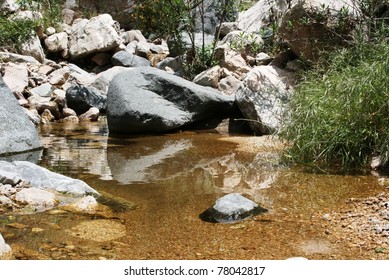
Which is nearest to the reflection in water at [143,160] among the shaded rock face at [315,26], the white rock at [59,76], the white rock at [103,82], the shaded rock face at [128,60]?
the shaded rock face at [315,26]

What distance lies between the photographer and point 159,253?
3273 mm

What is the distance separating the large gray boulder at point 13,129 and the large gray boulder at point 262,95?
117 inches

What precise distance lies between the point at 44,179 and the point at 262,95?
Answer: 13.3ft

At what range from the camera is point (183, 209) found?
425cm

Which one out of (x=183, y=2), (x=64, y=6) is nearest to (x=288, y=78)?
(x=183, y=2)

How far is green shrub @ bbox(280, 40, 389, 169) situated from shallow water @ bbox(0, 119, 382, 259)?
0.33 m

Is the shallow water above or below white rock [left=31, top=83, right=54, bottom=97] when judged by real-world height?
below

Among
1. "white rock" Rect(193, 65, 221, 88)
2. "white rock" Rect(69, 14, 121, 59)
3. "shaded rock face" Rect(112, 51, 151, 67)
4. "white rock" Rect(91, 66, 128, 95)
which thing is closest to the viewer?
"white rock" Rect(193, 65, 221, 88)

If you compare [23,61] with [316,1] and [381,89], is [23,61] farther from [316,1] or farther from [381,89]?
[381,89]

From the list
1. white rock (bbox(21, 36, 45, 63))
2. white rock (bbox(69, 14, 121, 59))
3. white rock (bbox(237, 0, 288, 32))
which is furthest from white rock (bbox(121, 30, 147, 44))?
white rock (bbox(237, 0, 288, 32))

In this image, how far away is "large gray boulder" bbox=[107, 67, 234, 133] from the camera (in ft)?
26.9

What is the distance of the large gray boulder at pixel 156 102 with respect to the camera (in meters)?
8.20

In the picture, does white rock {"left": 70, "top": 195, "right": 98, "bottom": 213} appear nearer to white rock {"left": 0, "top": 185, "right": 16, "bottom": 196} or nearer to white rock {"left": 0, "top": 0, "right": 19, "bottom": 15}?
white rock {"left": 0, "top": 185, "right": 16, "bottom": 196}

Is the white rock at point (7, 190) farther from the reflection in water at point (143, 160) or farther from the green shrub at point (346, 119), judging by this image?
the green shrub at point (346, 119)
